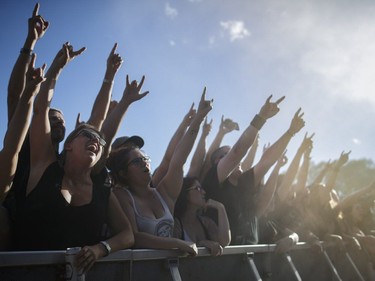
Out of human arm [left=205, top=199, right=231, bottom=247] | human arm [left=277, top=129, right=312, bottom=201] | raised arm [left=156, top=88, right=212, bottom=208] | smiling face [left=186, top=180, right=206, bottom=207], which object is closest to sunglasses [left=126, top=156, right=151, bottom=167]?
raised arm [left=156, top=88, right=212, bottom=208]

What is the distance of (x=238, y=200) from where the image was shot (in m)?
3.93

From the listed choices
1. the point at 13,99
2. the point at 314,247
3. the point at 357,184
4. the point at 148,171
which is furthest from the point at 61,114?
the point at 357,184

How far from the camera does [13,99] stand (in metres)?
2.88

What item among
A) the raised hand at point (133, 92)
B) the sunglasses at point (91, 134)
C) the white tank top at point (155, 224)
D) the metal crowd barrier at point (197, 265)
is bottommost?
the metal crowd barrier at point (197, 265)

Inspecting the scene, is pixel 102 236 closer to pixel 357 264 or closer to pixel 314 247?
pixel 314 247

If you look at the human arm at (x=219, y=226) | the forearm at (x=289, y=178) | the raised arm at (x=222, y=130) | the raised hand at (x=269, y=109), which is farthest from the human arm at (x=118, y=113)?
the forearm at (x=289, y=178)

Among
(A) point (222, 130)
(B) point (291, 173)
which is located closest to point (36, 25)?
(A) point (222, 130)

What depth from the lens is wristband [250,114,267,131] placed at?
3.89 metres

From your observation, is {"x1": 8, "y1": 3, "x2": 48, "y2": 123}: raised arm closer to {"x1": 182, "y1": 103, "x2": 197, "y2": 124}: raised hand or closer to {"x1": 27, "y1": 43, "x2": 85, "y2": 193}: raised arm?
{"x1": 27, "y1": 43, "x2": 85, "y2": 193}: raised arm

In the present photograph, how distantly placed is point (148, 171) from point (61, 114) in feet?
3.45

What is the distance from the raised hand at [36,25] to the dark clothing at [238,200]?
2.44 metres

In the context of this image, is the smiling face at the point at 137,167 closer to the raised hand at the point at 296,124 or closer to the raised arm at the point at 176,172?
the raised arm at the point at 176,172

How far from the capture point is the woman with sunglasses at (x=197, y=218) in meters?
3.34

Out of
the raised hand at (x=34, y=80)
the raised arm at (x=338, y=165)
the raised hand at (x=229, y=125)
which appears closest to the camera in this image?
the raised hand at (x=34, y=80)
